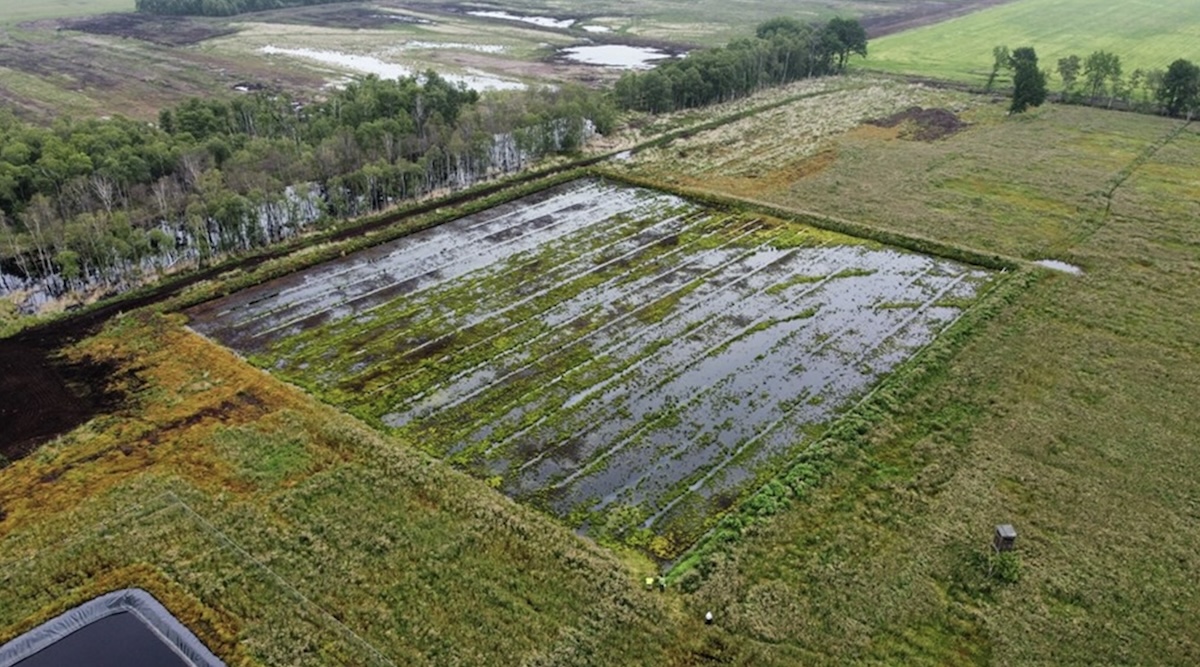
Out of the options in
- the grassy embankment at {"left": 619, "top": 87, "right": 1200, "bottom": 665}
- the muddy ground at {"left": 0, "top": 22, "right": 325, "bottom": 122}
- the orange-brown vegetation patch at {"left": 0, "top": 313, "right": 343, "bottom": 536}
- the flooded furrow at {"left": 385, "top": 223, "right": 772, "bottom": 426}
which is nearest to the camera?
the grassy embankment at {"left": 619, "top": 87, "right": 1200, "bottom": 665}

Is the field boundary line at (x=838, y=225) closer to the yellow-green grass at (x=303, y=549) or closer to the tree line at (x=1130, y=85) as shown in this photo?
the yellow-green grass at (x=303, y=549)

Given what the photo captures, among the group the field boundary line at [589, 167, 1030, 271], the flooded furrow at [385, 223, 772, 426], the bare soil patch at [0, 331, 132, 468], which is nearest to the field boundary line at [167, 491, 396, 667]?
the bare soil patch at [0, 331, 132, 468]

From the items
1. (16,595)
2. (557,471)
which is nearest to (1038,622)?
(557,471)

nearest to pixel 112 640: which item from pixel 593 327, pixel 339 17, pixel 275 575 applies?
pixel 275 575

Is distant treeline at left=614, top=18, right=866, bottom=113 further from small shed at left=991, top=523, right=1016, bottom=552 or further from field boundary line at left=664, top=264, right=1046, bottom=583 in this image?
small shed at left=991, top=523, right=1016, bottom=552

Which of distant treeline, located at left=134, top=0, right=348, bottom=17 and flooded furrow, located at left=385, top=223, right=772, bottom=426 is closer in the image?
flooded furrow, located at left=385, top=223, right=772, bottom=426

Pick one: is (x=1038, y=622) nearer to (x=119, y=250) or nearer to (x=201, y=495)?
(x=201, y=495)
